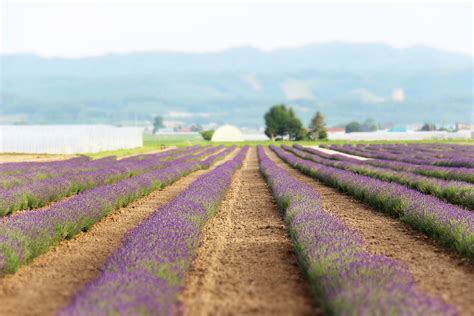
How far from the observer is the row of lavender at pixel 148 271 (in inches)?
170

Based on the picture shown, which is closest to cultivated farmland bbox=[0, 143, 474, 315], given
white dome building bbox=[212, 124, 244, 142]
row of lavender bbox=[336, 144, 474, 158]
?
row of lavender bbox=[336, 144, 474, 158]

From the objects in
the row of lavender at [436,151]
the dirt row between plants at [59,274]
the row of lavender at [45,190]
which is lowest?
the row of lavender at [436,151]

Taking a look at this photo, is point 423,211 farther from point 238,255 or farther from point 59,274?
point 59,274

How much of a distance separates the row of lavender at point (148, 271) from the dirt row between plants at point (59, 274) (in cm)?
38

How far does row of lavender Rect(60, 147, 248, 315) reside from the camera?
14.2ft

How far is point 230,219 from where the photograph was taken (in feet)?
35.0

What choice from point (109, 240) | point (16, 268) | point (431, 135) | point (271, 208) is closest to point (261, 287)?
point (16, 268)

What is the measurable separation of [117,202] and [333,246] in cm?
667

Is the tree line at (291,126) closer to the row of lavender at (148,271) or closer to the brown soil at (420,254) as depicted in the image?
the brown soil at (420,254)

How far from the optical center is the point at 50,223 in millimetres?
8312

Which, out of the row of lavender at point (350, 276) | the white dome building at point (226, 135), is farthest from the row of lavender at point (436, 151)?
the white dome building at point (226, 135)

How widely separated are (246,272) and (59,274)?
2109 millimetres

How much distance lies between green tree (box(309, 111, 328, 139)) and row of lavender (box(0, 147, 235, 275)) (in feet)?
291

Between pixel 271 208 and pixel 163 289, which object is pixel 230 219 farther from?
pixel 163 289
